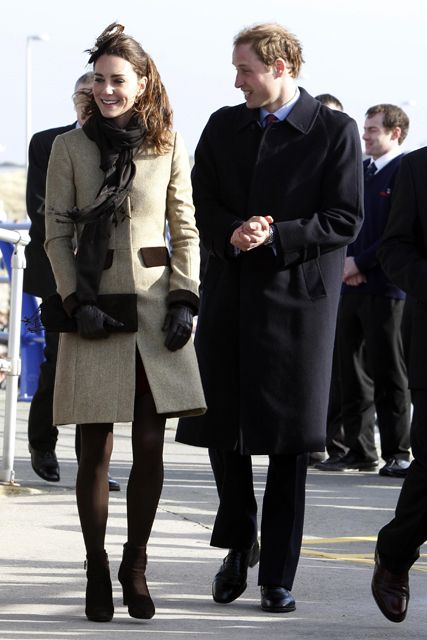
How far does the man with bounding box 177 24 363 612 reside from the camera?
5273 millimetres

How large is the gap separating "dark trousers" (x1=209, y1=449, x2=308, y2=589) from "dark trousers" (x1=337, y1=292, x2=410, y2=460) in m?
4.08

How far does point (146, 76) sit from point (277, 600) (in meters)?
1.81

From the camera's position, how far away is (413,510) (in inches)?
196

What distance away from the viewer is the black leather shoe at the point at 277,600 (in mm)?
5191

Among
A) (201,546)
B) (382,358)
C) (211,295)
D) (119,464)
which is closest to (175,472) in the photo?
(119,464)

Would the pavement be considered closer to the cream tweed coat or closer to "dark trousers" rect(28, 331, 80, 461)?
"dark trousers" rect(28, 331, 80, 461)

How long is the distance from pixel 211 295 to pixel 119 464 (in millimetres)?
3973

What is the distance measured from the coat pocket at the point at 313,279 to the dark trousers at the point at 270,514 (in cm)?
56

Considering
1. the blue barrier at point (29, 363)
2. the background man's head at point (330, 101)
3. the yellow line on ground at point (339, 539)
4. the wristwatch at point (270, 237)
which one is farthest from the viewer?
the blue barrier at point (29, 363)

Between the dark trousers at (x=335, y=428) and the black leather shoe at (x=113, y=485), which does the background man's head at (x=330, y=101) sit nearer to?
the dark trousers at (x=335, y=428)

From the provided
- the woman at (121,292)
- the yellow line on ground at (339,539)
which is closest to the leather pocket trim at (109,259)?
the woman at (121,292)

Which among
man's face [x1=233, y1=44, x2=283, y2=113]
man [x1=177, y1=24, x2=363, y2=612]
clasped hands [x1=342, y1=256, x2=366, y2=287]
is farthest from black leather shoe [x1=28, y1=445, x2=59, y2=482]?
man's face [x1=233, y1=44, x2=283, y2=113]

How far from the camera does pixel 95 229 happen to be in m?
4.98

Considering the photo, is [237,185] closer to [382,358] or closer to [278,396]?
[278,396]
